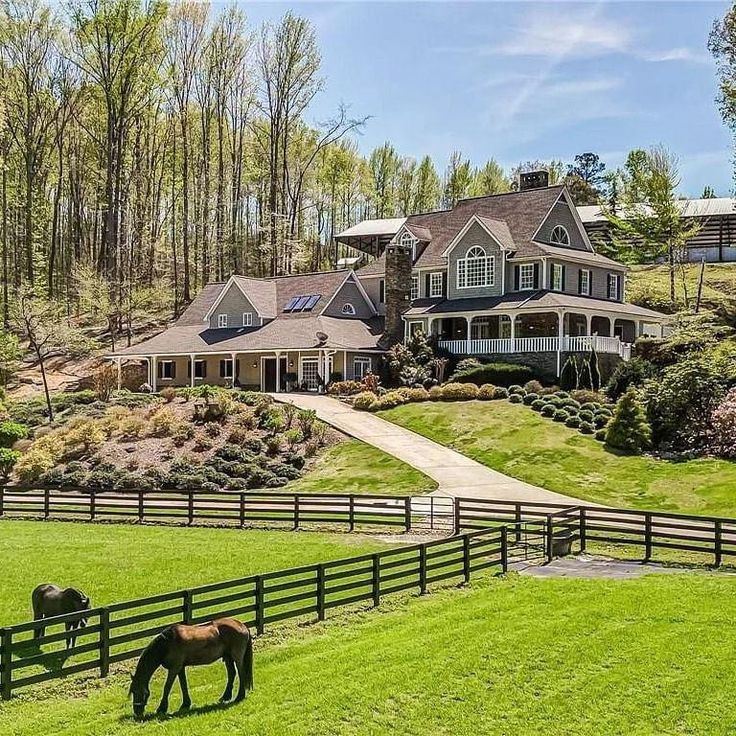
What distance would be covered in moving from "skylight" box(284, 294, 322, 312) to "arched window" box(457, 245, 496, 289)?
8.81 metres

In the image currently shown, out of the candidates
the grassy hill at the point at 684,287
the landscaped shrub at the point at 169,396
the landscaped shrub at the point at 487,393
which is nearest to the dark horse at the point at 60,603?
the landscaped shrub at the point at 169,396

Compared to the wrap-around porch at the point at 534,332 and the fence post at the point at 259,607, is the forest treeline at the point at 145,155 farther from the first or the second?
the fence post at the point at 259,607

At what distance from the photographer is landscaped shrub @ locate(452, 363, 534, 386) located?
38.2 metres

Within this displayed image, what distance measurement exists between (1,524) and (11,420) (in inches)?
649

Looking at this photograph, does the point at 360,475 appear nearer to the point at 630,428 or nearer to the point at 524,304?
the point at 630,428

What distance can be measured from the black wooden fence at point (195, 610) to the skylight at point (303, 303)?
31332 millimetres

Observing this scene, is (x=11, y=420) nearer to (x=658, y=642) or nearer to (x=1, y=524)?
(x=1, y=524)

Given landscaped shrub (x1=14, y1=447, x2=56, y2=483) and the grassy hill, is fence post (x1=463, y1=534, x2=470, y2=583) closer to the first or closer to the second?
landscaped shrub (x1=14, y1=447, x2=56, y2=483)

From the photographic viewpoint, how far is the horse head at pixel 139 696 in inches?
366

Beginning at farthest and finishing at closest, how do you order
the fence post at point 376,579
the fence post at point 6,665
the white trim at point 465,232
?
the white trim at point 465,232
the fence post at point 376,579
the fence post at point 6,665

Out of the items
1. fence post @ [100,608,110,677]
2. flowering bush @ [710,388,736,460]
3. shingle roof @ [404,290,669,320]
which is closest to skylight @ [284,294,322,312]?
shingle roof @ [404,290,669,320]

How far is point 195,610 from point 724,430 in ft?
69.1

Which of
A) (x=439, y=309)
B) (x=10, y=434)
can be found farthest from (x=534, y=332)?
(x=10, y=434)

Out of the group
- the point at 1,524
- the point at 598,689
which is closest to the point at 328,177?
the point at 1,524
